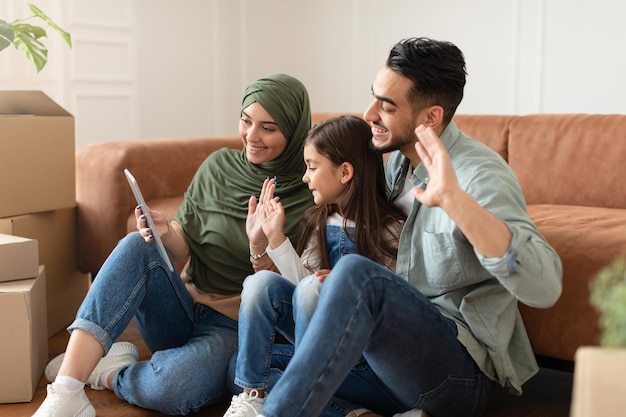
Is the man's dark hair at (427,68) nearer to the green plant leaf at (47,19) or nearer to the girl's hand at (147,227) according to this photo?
the girl's hand at (147,227)

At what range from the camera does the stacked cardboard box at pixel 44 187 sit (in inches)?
96.7

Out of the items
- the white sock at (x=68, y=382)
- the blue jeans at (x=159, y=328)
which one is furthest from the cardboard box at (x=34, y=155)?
the white sock at (x=68, y=382)

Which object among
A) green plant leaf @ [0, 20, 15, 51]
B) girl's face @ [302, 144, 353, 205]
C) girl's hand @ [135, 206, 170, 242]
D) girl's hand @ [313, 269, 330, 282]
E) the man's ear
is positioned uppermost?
green plant leaf @ [0, 20, 15, 51]

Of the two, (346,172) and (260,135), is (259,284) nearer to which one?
(346,172)

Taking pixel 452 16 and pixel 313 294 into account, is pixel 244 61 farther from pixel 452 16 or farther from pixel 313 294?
pixel 313 294

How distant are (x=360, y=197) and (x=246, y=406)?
51cm

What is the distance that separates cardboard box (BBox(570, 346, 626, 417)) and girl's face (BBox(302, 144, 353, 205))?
106 centimetres

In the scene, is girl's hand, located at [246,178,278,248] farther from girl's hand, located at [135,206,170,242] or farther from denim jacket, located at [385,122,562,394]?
denim jacket, located at [385,122,562,394]

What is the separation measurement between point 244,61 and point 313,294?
3298 mm

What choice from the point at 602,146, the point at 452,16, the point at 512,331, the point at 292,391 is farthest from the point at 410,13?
the point at 292,391

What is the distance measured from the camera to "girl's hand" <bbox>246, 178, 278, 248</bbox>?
6.33ft

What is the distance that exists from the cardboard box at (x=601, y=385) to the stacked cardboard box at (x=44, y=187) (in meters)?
1.85

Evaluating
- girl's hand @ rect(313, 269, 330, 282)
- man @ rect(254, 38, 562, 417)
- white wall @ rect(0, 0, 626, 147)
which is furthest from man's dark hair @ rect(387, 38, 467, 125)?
white wall @ rect(0, 0, 626, 147)

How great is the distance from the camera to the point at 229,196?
219 centimetres
